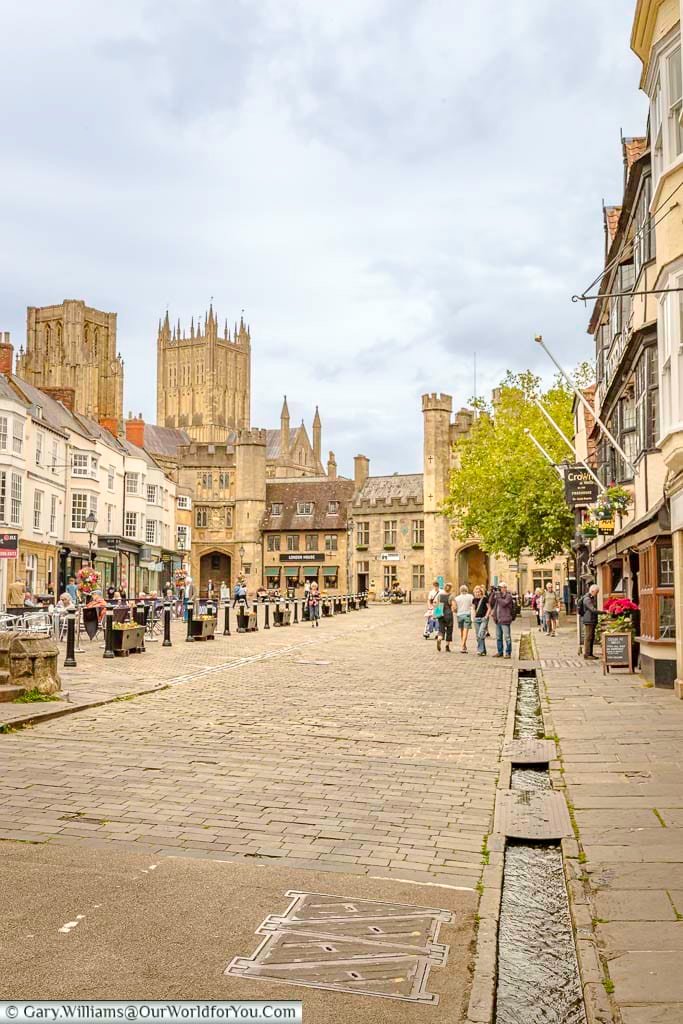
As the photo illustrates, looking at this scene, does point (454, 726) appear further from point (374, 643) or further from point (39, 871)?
point (374, 643)

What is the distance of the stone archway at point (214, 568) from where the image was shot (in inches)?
3290

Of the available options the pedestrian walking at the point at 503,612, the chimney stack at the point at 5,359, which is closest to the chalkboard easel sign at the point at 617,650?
the pedestrian walking at the point at 503,612

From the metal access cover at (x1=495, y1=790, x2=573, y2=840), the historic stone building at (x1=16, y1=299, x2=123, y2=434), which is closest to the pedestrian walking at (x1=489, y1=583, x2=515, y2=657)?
the metal access cover at (x1=495, y1=790, x2=573, y2=840)

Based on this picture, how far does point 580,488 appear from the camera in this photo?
25172mm

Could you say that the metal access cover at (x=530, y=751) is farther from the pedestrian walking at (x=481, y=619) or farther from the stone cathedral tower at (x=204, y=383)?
the stone cathedral tower at (x=204, y=383)

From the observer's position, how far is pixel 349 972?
441 cm

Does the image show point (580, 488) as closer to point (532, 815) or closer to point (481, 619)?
point (481, 619)

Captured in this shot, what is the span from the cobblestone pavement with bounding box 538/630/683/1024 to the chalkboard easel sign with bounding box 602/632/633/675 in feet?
16.3

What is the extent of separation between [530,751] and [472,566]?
223ft

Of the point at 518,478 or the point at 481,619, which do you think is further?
the point at 518,478

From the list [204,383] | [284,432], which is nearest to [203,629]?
[284,432]

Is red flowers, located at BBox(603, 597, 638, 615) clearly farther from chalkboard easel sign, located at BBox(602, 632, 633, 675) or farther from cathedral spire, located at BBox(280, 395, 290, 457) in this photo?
cathedral spire, located at BBox(280, 395, 290, 457)

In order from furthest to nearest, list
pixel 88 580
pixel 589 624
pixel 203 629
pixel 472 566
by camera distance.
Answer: pixel 472 566 < pixel 203 629 < pixel 88 580 < pixel 589 624

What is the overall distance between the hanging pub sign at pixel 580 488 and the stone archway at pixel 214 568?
5974 centimetres
